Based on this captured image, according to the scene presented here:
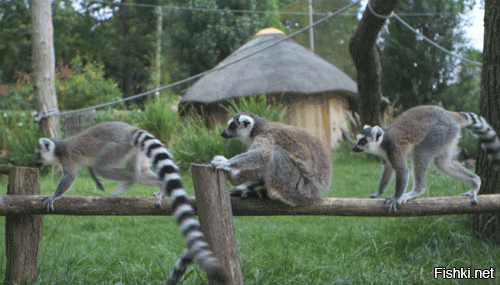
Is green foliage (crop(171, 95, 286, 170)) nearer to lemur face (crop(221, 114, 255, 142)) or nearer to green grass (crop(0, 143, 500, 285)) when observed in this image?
green grass (crop(0, 143, 500, 285))

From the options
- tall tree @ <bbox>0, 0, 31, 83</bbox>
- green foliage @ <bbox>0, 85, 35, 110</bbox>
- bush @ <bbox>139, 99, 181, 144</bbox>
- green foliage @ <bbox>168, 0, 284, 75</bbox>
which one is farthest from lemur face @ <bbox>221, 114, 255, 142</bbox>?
tall tree @ <bbox>0, 0, 31, 83</bbox>

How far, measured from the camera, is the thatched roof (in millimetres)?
11867

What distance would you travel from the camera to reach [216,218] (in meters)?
2.04

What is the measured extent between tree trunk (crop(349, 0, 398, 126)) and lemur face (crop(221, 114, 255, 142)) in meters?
1.40

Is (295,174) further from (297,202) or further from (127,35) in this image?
(127,35)

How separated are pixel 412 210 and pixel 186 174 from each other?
5.53m

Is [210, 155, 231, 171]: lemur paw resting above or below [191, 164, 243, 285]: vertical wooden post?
above

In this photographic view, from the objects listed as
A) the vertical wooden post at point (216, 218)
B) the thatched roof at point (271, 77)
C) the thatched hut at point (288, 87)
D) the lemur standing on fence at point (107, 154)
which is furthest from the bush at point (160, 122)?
the vertical wooden post at point (216, 218)

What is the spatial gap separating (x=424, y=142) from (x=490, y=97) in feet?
3.39

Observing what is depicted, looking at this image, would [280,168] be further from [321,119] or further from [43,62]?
[321,119]

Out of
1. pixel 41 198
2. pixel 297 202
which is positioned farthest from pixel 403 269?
pixel 41 198

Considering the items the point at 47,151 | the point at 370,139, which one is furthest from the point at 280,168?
the point at 47,151

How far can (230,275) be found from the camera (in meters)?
2.04

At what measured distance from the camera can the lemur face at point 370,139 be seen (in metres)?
2.96
